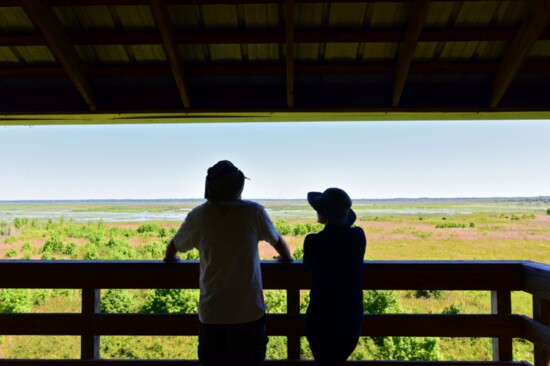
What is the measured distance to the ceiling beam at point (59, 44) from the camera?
6.61 feet

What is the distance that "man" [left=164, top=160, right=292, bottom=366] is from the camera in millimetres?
1602

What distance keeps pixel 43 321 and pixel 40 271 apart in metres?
0.28

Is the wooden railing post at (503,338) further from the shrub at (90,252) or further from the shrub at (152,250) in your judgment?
the shrub at (90,252)

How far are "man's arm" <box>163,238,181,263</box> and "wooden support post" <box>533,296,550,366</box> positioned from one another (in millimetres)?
1903

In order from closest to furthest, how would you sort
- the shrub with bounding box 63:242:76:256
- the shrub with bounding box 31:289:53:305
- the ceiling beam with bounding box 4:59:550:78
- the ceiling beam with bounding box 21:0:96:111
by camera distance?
the ceiling beam with bounding box 21:0:96:111 < the ceiling beam with bounding box 4:59:550:78 < the shrub with bounding box 31:289:53:305 < the shrub with bounding box 63:242:76:256

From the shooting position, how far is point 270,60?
99.7 inches

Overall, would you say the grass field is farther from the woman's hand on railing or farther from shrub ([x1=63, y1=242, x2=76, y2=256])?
the woman's hand on railing

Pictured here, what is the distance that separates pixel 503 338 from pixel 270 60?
7.29ft

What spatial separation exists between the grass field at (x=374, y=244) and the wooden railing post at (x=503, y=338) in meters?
19.6

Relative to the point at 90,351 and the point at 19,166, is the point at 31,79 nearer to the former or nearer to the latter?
the point at 90,351

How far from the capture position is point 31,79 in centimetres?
262

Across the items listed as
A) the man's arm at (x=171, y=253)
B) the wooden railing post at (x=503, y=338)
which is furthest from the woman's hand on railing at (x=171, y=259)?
the wooden railing post at (x=503, y=338)

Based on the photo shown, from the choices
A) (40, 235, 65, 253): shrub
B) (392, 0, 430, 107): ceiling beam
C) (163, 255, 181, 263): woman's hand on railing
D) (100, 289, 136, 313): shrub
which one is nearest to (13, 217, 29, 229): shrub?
(40, 235, 65, 253): shrub

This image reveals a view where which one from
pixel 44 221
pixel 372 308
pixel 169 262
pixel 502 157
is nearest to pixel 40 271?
pixel 169 262
